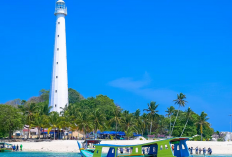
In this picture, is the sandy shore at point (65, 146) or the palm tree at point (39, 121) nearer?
the sandy shore at point (65, 146)

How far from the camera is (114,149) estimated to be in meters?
29.6

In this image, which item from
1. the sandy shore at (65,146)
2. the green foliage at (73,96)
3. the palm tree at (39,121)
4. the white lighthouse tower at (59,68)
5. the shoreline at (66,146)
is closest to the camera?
the shoreline at (66,146)

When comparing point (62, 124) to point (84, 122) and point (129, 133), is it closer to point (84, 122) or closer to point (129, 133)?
point (84, 122)

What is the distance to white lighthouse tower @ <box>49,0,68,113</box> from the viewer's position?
75.1 m

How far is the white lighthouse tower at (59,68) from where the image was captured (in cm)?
7512

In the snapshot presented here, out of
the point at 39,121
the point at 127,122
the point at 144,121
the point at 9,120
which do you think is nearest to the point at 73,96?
the point at 144,121

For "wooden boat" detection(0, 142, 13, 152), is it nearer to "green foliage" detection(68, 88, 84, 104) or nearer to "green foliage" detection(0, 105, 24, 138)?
"green foliage" detection(0, 105, 24, 138)

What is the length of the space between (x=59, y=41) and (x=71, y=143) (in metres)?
26.4

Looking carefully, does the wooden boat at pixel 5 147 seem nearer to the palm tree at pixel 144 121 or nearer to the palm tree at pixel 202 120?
the palm tree at pixel 144 121

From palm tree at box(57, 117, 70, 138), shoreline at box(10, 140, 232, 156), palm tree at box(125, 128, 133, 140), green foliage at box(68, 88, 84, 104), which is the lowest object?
shoreline at box(10, 140, 232, 156)

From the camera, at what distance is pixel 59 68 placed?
75062 millimetres

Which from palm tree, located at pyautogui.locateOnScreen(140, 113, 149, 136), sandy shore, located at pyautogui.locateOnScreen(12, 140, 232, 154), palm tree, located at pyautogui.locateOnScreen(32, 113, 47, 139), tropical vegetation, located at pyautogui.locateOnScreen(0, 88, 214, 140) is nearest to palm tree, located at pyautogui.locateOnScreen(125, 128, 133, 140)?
tropical vegetation, located at pyautogui.locateOnScreen(0, 88, 214, 140)

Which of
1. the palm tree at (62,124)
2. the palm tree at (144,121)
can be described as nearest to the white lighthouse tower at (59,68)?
the palm tree at (62,124)

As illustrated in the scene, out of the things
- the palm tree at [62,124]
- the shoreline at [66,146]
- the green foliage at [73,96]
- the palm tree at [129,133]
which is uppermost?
the green foliage at [73,96]
